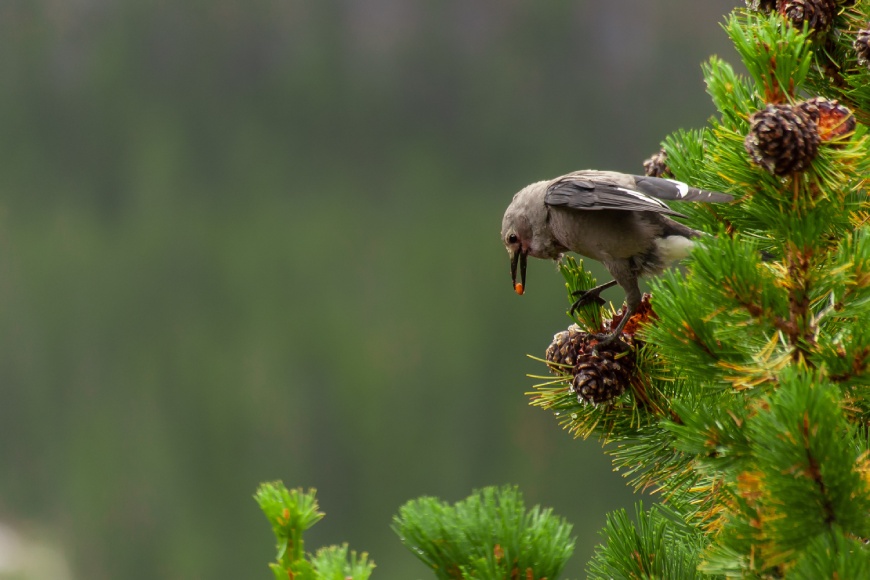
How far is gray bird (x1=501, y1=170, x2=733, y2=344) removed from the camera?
69 cm

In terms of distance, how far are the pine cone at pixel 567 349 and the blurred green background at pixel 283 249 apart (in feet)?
7.53

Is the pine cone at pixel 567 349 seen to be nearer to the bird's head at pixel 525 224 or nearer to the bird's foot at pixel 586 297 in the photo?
the bird's foot at pixel 586 297

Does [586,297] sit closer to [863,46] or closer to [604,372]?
[604,372]

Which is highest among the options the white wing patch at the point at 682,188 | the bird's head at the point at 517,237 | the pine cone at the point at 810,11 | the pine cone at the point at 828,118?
the bird's head at the point at 517,237

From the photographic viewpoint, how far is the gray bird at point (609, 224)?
69cm

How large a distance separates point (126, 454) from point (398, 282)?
1164 millimetres

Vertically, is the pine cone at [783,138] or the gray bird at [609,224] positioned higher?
the gray bird at [609,224]

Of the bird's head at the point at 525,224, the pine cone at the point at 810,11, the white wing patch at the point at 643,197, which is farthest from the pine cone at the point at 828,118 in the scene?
the bird's head at the point at 525,224

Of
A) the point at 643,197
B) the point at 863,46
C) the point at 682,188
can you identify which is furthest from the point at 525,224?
the point at 863,46

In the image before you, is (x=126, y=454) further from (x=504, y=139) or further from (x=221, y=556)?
(x=504, y=139)

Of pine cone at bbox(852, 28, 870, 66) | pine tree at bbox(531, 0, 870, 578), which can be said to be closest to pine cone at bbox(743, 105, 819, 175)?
pine tree at bbox(531, 0, 870, 578)

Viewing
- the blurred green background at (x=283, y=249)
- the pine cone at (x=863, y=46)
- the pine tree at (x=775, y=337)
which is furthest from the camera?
the blurred green background at (x=283, y=249)

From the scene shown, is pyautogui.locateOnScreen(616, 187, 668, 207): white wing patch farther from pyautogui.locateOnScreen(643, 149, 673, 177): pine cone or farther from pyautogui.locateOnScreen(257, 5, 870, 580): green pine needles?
pyautogui.locateOnScreen(257, 5, 870, 580): green pine needles

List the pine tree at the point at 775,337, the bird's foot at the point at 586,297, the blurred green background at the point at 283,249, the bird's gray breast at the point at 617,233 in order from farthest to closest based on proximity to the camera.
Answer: the blurred green background at the point at 283,249
the bird's gray breast at the point at 617,233
the bird's foot at the point at 586,297
the pine tree at the point at 775,337
